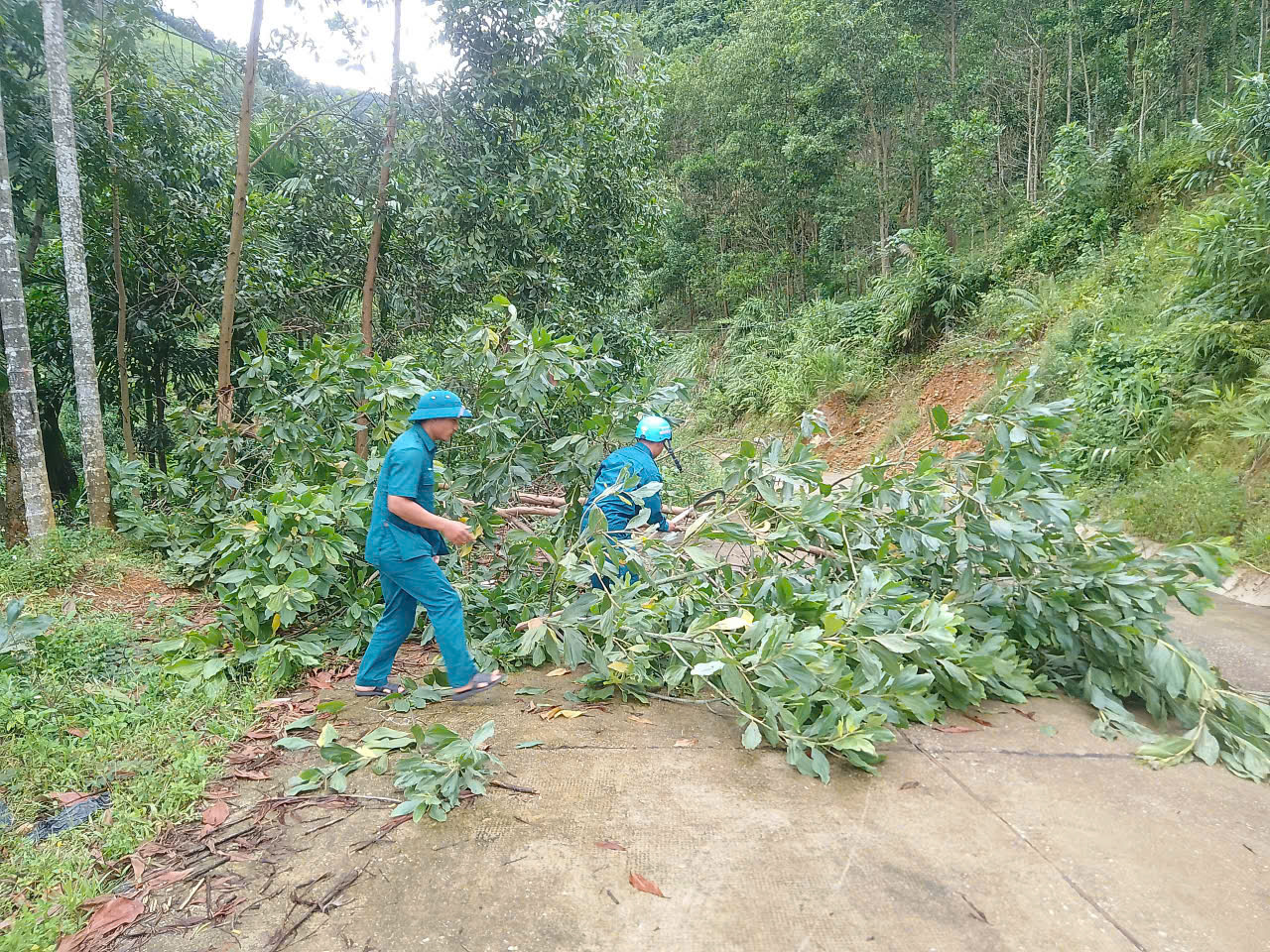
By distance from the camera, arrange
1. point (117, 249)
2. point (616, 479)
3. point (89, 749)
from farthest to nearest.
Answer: point (117, 249)
point (616, 479)
point (89, 749)

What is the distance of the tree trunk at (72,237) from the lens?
535cm

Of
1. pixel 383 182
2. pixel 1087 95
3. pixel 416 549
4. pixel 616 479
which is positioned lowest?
pixel 416 549

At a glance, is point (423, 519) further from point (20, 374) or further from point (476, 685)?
point (20, 374)

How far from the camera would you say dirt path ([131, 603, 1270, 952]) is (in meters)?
2.24

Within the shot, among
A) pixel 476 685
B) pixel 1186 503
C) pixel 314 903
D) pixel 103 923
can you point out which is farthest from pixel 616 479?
pixel 1186 503

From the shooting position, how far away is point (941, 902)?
7.80 ft

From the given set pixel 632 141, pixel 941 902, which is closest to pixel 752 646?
pixel 941 902

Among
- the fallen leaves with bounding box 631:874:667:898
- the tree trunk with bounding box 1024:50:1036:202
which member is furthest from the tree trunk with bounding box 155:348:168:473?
the tree trunk with bounding box 1024:50:1036:202

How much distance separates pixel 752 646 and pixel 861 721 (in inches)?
21.3

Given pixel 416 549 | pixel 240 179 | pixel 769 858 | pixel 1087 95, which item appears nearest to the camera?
pixel 769 858

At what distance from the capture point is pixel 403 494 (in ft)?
12.2

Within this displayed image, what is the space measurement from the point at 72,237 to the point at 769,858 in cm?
611

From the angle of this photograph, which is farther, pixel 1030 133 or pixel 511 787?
pixel 1030 133

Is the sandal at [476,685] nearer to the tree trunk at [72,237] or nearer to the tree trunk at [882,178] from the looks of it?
the tree trunk at [72,237]
